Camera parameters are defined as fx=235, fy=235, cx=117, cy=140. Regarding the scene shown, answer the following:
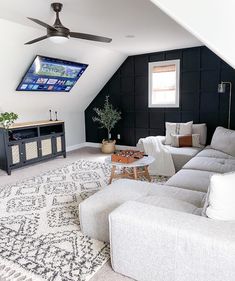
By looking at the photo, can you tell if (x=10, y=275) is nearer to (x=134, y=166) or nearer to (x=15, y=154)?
(x=134, y=166)

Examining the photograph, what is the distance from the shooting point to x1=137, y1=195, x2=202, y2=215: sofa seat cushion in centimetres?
187

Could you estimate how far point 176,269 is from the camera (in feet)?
4.79

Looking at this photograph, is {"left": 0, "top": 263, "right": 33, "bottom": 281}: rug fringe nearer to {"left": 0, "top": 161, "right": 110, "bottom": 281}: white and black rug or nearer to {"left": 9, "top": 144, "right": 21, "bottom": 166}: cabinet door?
{"left": 0, "top": 161, "right": 110, "bottom": 281}: white and black rug

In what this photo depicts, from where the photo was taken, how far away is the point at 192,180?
2670 millimetres

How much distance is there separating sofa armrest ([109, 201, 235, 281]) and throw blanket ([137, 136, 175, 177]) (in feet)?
7.98

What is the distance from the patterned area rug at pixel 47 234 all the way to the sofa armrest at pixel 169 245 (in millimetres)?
413

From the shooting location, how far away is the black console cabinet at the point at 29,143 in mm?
4273

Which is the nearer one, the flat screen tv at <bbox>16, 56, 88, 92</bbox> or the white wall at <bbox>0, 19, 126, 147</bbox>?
the white wall at <bbox>0, 19, 126, 147</bbox>

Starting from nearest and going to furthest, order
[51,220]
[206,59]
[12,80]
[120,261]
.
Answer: [120,261]
[51,220]
[12,80]
[206,59]

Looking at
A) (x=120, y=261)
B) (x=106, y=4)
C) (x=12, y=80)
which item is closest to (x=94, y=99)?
(x=12, y=80)

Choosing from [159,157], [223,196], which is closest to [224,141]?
[159,157]

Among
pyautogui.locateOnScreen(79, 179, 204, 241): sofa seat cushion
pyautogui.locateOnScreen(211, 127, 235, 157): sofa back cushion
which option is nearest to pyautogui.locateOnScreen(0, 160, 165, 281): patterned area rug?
pyautogui.locateOnScreen(79, 179, 204, 241): sofa seat cushion

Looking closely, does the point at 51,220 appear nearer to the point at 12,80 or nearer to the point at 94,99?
the point at 12,80

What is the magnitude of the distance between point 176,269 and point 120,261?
0.43m
